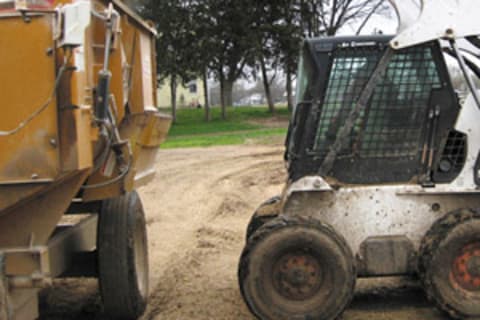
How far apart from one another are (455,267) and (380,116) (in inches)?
51.7

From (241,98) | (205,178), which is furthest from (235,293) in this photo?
(241,98)

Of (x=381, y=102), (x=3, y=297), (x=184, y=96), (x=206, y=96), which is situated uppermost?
(x=184, y=96)

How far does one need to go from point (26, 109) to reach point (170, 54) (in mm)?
31288

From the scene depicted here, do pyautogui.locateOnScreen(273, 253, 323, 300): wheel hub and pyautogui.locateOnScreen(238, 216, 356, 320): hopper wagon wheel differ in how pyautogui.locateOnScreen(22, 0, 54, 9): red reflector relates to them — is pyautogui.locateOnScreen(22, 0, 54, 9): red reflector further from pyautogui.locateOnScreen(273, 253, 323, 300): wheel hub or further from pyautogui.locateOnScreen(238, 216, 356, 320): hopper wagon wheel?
pyautogui.locateOnScreen(273, 253, 323, 300): wheel hub

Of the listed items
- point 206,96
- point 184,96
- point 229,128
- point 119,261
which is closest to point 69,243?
point 119,261

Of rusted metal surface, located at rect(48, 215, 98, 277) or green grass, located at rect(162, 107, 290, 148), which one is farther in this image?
green grass, located at rect(162, 107, 290, 148)

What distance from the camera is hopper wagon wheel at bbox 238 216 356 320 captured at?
14.4 ft

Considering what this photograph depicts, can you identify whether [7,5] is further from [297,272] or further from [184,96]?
[184,96]

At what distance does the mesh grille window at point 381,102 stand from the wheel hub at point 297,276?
922 millimetres

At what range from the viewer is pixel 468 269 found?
452 cm

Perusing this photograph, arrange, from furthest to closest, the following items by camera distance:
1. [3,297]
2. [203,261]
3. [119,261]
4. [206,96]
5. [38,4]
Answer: [206,96]
[203,261]
[119,261]
[3,297]
[38,4]

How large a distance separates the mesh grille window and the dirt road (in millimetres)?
1371

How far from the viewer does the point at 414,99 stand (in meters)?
4.68

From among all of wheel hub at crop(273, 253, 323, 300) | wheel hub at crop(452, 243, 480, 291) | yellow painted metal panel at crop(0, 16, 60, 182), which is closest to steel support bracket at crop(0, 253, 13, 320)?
yellow painted metal panel at crop(0, 16, 60, 182)
